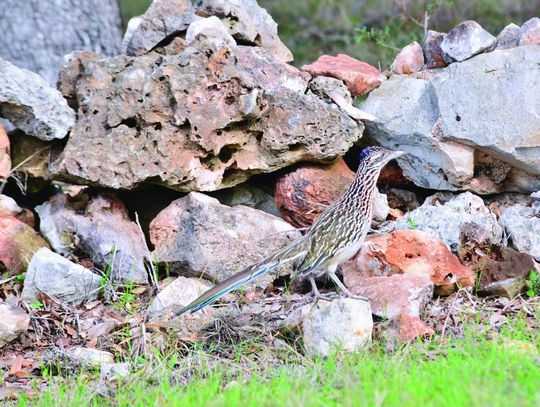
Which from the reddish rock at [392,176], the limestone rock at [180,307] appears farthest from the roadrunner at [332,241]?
the reddish rock at [392,176]

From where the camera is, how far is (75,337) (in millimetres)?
6887

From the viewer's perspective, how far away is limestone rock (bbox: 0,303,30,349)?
6680 mm

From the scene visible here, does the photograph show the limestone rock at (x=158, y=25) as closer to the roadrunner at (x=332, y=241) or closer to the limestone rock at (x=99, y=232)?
the limestone rock at (x=99, y=232)

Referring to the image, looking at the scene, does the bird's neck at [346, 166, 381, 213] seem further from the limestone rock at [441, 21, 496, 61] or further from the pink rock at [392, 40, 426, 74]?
the pink rock at [392, 40, 426, 74]

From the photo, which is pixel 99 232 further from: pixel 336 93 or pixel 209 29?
pixel 336 93

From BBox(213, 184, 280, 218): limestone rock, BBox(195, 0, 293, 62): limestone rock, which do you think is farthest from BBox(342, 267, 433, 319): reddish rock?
BBox(195, 0, 293, 62): limestone rock

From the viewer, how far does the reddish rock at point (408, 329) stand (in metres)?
6.09

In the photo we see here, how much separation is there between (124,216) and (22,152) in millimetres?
1072

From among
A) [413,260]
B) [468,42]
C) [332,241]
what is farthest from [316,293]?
[468,42]

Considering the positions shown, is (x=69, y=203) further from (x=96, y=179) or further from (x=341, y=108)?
(x=341, y=108)

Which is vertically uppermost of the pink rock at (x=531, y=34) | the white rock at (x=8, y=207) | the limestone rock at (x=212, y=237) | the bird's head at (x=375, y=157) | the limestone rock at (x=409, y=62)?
the pink rock at (x=531, y=34)

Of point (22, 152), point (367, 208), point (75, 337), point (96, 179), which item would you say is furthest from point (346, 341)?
point (22, 152)

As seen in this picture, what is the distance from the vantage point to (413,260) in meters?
6.98

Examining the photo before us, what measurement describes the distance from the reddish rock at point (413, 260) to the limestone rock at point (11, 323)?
240 cm
